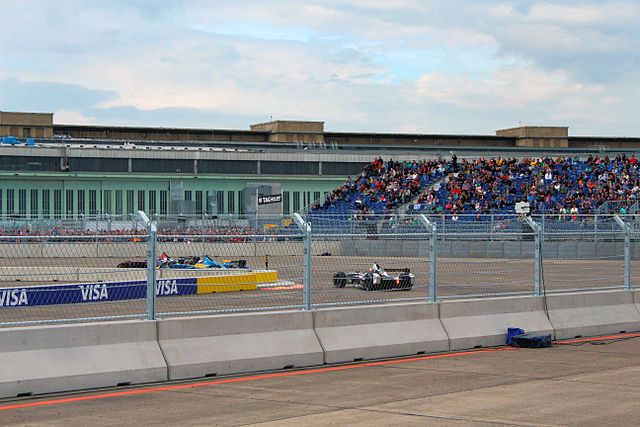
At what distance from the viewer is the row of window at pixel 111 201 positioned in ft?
215

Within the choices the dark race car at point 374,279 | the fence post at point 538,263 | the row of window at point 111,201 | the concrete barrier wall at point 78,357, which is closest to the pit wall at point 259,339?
the concrete barrier wall at point 78,357

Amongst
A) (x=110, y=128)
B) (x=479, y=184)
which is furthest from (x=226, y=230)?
(x=110, y=128)

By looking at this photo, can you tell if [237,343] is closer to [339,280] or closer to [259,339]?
[259,339]

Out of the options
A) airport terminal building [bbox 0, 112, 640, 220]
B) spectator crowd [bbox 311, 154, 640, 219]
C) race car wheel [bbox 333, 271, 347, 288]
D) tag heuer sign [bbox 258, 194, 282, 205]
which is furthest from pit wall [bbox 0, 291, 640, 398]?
airport terminal building [bbox 0, 112, 640, 220]

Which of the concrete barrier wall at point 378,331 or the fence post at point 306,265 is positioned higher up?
the fence post at point 306,265

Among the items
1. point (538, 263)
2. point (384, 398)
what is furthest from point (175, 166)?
point (384, 398)

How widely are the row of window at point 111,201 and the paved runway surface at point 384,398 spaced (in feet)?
170

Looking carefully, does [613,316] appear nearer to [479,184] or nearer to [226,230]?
[226,230]

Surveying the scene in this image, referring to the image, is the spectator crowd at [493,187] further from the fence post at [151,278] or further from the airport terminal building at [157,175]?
the fence post at [151,278]

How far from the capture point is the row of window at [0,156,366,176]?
6806 centimetres

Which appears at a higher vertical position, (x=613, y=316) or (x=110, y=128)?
(x=110, y=128)

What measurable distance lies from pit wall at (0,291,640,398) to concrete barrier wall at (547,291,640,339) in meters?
0.02

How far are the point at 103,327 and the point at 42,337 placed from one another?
74cm

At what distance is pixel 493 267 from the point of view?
16.9m
